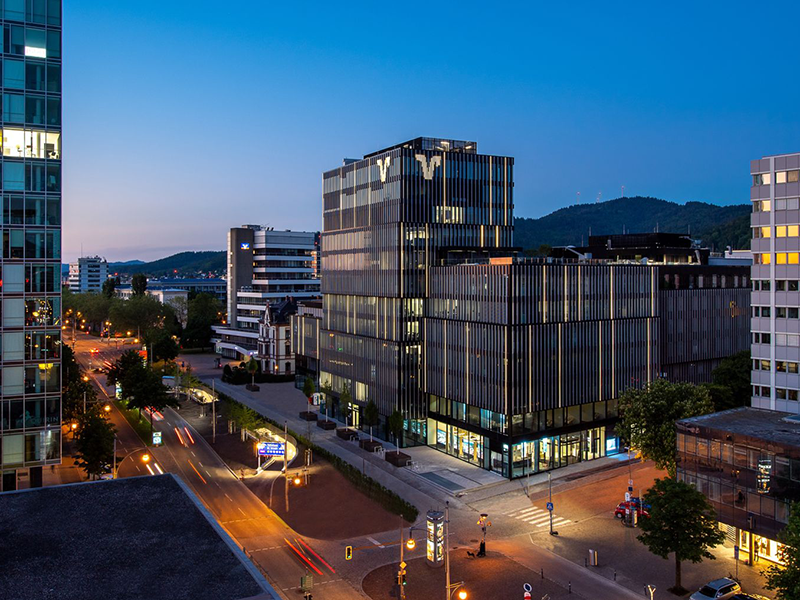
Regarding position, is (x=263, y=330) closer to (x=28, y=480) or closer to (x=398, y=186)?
(x=398, y=186)

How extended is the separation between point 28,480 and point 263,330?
89292 millimetres

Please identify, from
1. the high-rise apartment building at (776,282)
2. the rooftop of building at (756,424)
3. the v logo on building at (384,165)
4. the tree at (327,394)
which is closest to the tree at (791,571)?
the rooftop of building at (756,424)

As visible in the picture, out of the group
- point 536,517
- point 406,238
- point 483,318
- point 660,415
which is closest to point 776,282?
point 660,415

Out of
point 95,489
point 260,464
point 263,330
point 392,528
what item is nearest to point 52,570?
point 95,489

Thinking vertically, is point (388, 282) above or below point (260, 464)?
above

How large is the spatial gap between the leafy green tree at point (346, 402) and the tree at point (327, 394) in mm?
5317

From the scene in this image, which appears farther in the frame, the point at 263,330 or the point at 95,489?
the point at 263,330

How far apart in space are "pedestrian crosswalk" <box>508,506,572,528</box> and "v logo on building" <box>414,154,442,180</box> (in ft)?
153

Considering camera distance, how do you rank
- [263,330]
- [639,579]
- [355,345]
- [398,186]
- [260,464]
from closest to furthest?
[639,579] → [260,464] → [398,186] → [355,345] → [263,330]

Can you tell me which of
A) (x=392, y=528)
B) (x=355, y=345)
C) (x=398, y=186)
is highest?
(x=398, y=186)

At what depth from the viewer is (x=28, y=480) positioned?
69.1 m

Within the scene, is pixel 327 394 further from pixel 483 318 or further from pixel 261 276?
pixel 261 276

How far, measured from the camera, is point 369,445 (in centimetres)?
8831

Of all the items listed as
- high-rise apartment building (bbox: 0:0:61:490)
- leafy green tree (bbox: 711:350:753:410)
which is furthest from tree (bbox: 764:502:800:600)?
high-rise apartment building (bbox: 0:0:61:490)
